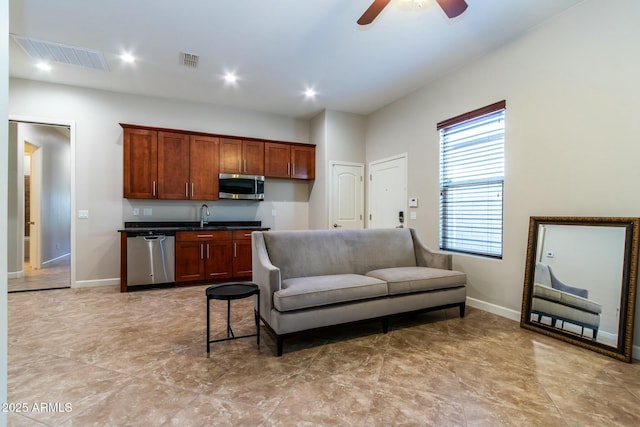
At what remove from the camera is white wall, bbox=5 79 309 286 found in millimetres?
4426

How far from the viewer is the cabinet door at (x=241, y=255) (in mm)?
4957

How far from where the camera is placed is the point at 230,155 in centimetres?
523

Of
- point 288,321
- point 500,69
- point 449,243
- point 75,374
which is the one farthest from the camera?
point 449,243

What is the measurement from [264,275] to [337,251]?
3.16 feet

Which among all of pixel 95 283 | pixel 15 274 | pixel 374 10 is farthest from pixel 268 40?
pixel 15 274

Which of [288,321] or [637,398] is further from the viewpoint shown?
[288,321]

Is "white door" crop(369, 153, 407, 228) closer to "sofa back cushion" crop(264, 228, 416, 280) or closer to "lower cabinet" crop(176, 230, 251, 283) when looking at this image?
"sofa back cushion" crop(264, 228, 416, 280)

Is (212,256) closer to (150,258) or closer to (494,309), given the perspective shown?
(150,258)

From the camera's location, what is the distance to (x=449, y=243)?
163 inches

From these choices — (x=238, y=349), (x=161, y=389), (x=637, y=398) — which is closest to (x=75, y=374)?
(x=161, y=389)

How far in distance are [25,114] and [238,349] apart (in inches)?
186

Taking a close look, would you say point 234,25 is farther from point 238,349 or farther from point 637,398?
point 637,398

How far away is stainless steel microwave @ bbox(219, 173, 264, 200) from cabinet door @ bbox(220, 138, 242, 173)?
107mm

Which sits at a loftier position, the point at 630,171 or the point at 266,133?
the point at 266,133
